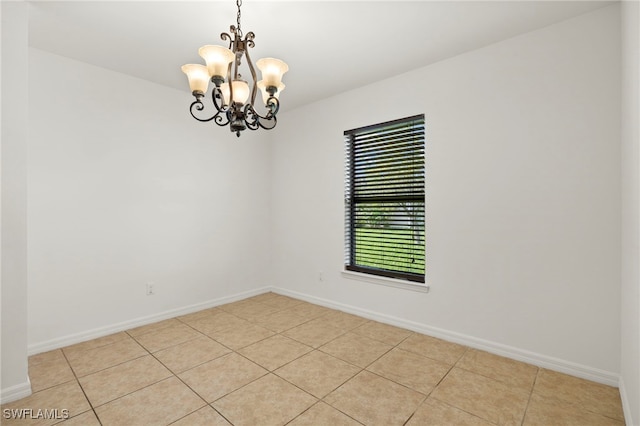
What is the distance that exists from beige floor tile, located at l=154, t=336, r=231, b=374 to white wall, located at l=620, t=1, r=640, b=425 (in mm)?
2620

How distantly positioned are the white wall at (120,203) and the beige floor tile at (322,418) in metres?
2.26

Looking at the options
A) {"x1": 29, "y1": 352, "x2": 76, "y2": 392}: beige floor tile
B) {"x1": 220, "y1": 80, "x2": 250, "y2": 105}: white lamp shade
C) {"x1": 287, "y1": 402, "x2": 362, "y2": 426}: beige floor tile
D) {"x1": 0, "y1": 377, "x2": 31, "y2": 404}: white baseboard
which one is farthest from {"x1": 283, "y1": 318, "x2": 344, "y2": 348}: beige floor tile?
{"x1": 220, "y1": 80, "x2": 250, "y2": 105}: white lamp shade

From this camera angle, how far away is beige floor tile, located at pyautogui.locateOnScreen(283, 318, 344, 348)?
279cm

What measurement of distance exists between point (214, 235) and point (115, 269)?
43.1 inches

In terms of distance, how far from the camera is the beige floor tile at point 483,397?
5.87 ft

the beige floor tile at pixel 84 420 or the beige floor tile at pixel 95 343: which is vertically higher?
the beige floor tile at pixel 84 420

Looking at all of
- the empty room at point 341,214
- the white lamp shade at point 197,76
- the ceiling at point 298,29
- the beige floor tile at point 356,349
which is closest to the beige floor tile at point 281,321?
the empty room at point 341,214

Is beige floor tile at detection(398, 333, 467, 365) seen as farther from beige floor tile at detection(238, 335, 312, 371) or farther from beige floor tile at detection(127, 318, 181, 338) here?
beige floor tile at detection(127, 318, 181, 338)

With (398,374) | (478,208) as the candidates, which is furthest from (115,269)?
(478,208)

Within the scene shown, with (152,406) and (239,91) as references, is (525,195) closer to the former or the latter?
(239,91)

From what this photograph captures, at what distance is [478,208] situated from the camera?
2619 millimetres

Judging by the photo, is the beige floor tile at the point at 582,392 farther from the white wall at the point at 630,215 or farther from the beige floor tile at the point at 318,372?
the beige floor tile at the point at 318,372

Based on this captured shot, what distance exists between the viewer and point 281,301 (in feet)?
13.1

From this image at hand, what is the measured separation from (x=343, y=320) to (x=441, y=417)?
1605 mm
